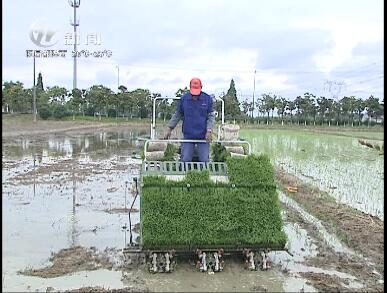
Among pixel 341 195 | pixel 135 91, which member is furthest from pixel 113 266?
pixel 135 91

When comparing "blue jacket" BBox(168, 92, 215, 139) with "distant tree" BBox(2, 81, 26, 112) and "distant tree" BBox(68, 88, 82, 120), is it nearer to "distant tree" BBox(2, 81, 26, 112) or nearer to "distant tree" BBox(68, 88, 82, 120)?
"distant tree" BBox(2, 81, 26, 112)

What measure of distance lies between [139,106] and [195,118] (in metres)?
53.1

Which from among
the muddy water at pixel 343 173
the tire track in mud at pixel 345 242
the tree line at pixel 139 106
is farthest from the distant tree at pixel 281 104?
the tire track in mud at pixel 345 242

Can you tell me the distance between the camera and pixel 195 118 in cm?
592

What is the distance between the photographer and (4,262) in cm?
538

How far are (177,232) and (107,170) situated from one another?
30.0ft

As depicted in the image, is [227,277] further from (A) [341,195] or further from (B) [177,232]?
(A) [341,195]

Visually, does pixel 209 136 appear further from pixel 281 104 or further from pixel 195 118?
pixel 281 104

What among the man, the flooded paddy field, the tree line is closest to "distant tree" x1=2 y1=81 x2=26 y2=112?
the tree line

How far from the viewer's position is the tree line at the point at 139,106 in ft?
174

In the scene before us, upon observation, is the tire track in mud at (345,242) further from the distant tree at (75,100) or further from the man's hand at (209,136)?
the distant tree at (75,100)

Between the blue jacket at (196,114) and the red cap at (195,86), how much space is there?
9cm

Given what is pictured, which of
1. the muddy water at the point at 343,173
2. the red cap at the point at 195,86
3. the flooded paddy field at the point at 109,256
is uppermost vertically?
the red cap at the point at 195,86

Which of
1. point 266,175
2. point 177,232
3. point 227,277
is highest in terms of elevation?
point 266,175
